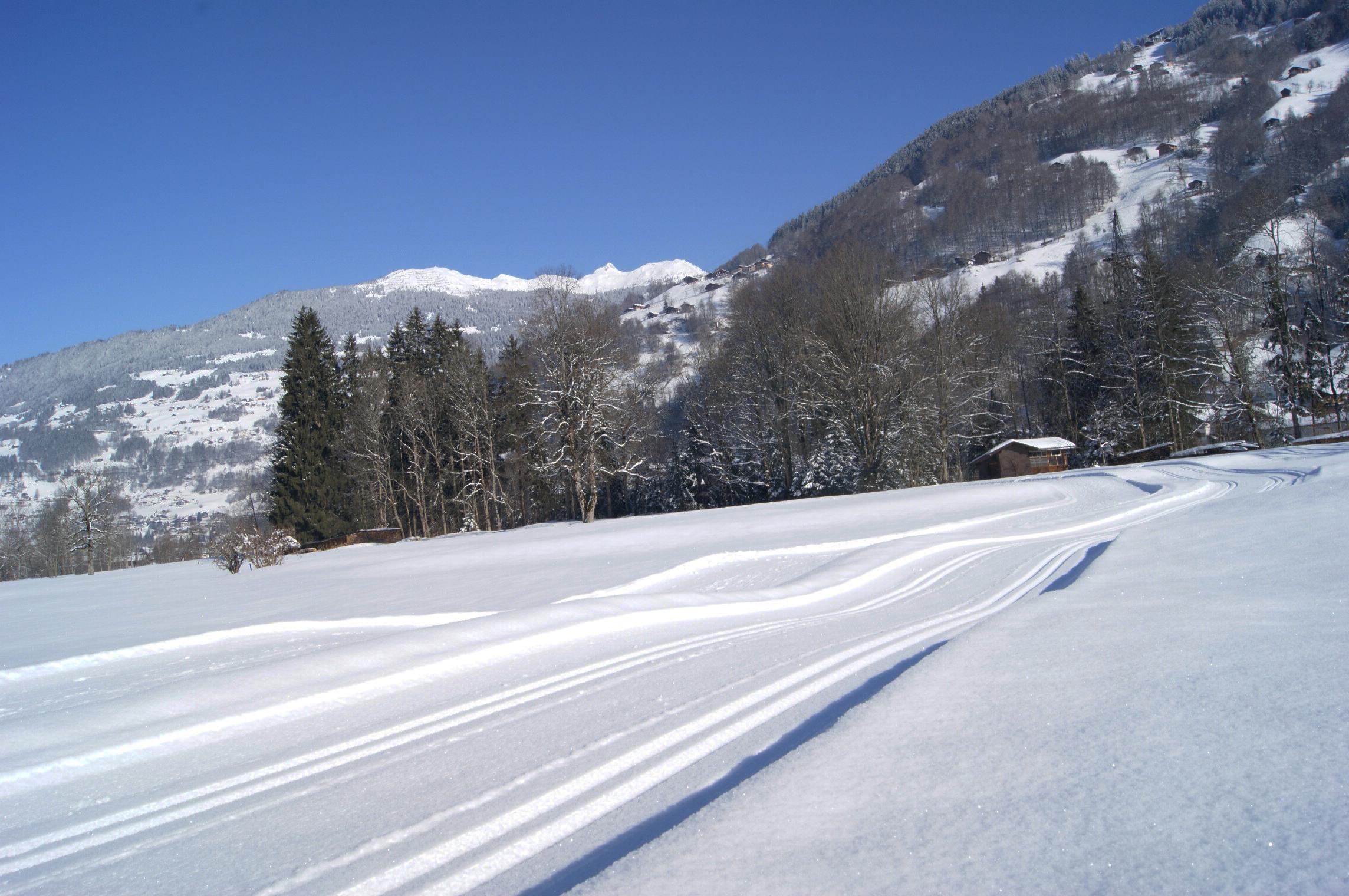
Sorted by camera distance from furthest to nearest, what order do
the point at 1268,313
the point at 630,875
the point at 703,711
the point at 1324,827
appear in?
the point at 1268,313 < the point at 703,711 < the point at 630,875 < the point at 1324,827

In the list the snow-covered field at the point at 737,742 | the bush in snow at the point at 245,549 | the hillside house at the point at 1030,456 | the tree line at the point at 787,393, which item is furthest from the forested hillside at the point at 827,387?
the snow-covered field at the point at 737,742

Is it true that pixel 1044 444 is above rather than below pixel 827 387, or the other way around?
below

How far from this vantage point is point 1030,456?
44.4 m

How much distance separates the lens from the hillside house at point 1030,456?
1725 inches

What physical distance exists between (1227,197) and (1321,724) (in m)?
114

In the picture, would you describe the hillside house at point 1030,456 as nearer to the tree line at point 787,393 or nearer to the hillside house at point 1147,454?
the tree line at point 787,393

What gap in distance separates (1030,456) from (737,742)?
46448 millimetres

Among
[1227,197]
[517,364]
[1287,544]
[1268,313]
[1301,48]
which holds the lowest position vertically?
[1287,544]

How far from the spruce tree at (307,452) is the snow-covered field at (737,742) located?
114ft

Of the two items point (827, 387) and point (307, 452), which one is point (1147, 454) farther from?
point (307, 452)

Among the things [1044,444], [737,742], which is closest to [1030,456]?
[1044,444]

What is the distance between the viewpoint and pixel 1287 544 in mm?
6941

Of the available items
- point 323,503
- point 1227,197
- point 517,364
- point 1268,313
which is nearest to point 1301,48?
point 1227,197

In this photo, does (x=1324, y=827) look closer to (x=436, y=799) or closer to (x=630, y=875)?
(x=630, y=875)
